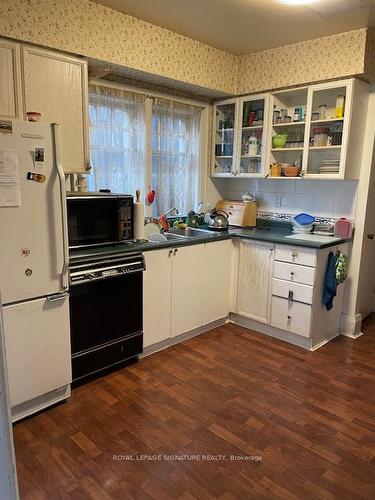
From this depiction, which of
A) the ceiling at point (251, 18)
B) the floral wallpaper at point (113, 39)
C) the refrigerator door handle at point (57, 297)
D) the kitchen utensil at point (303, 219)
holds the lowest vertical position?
the refrigerator door handle at point (57, 297)

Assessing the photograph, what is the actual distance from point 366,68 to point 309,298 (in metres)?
1.87

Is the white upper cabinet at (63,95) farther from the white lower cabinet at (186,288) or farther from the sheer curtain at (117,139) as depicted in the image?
the white lower cabinet at (186,288)

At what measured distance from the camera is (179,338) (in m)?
3.34

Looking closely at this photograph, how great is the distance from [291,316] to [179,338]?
3.27ft

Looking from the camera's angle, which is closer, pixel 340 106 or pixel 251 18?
pixel 251 18

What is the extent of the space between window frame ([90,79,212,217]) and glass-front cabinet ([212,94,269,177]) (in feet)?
0.34

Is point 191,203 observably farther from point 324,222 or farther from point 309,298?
point 309,298

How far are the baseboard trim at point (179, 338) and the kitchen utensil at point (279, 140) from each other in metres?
1.76

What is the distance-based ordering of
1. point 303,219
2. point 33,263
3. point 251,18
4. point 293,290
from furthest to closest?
point 303,219 < point 293,290 < point 251,18 < point 33,263

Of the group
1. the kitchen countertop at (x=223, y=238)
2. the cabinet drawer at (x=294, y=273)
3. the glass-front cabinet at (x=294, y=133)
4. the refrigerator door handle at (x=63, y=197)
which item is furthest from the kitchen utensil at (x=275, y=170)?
the refrigerator door handle at (x=63, y=197)

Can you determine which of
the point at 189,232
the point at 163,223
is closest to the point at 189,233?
the point at 189,232

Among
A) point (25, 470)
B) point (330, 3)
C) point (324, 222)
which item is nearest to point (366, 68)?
point (330, 3)

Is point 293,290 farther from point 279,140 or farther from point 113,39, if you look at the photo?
point 113,39

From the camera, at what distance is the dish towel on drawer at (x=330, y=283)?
3.16m
